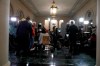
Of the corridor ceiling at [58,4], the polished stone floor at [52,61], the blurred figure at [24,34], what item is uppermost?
the corridor ceiling at [58,4]

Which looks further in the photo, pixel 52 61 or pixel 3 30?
pixel 52 61

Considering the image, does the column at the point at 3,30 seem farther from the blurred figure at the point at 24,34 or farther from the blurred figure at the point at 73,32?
the blurred figure at the point at 73,32

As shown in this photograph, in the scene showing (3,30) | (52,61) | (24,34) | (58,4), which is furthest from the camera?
(58,4)

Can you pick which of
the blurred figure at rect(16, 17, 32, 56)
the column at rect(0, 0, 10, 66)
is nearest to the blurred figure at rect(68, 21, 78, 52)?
the blurred figure at rect(16, 17, 32, 56)

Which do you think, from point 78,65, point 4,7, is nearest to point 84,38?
point 78,65

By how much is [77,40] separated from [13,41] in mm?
2669

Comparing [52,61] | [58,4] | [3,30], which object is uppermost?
[58,4]

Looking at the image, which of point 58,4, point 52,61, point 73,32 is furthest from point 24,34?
point 58,4

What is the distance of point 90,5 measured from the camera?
11.8 meters

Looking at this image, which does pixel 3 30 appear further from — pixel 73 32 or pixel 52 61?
pixel 73 32

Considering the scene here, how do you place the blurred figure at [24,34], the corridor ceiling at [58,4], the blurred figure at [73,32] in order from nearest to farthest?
1. the blurred figure at [24,34]
2. the blurred figure at [73,32]
3. the corridor ceiling at [58,4]

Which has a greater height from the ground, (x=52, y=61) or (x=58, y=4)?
(x=58, y=4)

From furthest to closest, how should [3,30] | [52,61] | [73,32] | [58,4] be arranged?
[58,4]
[73,32]
[52,61]
[3,30]

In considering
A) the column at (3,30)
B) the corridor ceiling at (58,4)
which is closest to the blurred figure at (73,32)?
the column at (3,30)
